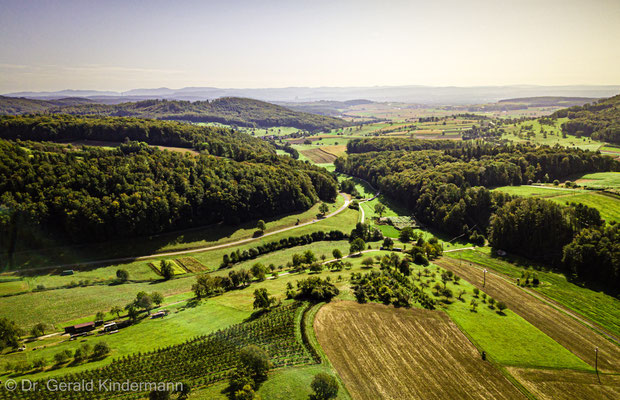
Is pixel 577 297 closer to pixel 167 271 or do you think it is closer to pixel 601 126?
pixel 167 271

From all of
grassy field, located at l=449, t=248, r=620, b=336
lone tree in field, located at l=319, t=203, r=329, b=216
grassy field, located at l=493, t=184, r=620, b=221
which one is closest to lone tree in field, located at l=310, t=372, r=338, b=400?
grassy field, located at l=449, t=248, r=620, b=336

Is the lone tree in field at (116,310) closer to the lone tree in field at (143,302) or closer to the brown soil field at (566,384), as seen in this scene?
the lone tree in field at (143,302)

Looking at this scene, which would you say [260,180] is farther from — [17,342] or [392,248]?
[17,342]

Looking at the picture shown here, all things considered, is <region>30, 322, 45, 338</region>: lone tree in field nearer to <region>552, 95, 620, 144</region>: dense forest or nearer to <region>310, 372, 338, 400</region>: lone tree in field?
<region>310, 372, 338, 400</region>: lone tree in field

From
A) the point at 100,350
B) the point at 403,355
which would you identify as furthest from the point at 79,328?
the point at 403,355

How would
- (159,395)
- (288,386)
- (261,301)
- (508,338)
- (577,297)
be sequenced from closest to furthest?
(159,395) < (288,386) < (508,338) < (261,301) < (577,297)

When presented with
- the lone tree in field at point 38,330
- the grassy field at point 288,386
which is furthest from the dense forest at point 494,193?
the lone tree in field at point 38,330

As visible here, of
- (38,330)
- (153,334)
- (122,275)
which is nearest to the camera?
(38,330)
